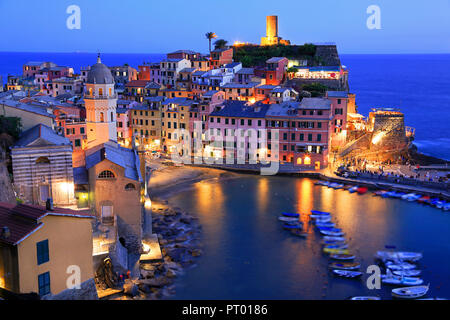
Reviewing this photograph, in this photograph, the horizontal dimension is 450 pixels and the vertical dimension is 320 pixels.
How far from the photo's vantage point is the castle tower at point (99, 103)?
3009 centimetres

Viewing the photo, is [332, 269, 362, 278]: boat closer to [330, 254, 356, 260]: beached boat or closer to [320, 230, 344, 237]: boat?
[330, 254, 356, 260]: beached boat

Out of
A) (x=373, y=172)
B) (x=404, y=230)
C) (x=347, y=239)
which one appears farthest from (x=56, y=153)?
(x=373, y=172)

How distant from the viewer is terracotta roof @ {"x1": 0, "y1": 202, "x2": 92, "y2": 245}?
1236cm

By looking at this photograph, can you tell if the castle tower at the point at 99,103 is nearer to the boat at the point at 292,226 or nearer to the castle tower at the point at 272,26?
the boat at the point at 292,226

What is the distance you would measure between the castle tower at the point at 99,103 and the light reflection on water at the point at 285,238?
26.8 ft

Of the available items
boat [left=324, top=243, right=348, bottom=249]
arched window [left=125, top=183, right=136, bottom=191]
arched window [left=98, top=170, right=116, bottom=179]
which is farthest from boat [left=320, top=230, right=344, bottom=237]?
arched window [left=98, top=170, right=116, bottom=179]

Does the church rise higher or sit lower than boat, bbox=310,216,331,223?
higher

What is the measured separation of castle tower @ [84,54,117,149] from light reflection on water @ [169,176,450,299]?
818cm

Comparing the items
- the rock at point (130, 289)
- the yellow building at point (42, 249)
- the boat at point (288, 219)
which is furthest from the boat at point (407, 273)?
the yellow building at point (42, 249)

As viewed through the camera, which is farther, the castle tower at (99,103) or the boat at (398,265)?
the castle tower at (99,103)

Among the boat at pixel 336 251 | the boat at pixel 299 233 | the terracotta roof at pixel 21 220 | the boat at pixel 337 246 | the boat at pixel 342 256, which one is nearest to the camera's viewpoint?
the terracotta roof at pixel 21 220

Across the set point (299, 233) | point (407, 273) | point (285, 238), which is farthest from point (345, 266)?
point (299, 233)

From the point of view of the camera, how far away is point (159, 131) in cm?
4953

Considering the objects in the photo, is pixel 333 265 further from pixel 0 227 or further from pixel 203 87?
pixel 203 87
